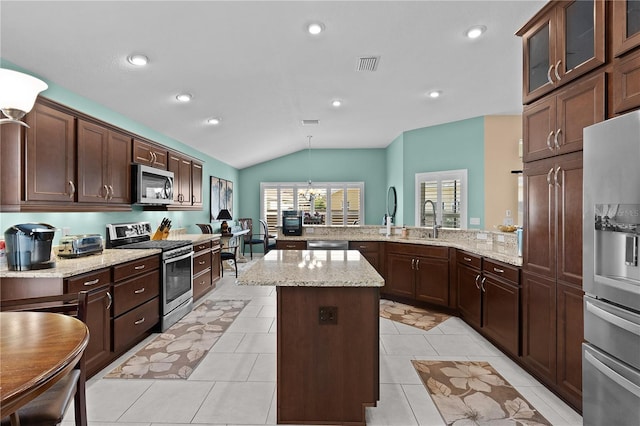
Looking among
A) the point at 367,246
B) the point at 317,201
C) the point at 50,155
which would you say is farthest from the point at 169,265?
the point at 317,201

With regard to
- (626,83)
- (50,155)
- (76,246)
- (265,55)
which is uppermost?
(265,55)

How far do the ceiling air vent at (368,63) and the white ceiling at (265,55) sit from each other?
77mm

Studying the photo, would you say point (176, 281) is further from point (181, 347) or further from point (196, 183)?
point (196, 183)

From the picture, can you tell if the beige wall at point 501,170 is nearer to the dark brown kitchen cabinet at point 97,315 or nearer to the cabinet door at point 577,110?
the cabinet door at point 577,110

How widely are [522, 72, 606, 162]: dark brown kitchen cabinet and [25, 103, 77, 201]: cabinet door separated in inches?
143

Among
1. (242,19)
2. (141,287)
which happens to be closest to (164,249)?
(141,287)

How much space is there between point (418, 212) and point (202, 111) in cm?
416

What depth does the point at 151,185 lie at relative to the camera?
11.5ft

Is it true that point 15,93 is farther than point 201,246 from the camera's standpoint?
No

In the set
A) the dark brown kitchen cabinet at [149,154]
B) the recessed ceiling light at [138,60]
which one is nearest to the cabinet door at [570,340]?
the recessed ceiling light at [138,60]

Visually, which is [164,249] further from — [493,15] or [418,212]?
[418,212]

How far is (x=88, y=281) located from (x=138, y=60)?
1867 millimetres

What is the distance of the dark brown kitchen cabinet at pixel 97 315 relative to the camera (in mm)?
2234

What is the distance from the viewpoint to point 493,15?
247 cm
